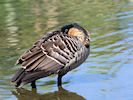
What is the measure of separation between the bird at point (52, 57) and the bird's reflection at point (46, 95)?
0.16 meters

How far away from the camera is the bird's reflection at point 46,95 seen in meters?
8.23

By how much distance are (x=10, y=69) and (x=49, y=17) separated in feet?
17.9

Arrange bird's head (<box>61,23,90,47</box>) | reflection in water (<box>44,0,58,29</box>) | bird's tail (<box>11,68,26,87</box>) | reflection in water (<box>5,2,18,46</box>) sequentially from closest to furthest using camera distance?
1. bird's tail (<box>11,68,26,87</box>)
2. bird's head (<box>61,23,90,47</box>)
3. reflection in water (<box>5,2,18,46</box>)
4. reflection in water (<box>44,0,58,29</box>)

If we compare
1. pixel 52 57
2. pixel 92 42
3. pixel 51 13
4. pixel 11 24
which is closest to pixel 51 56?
pixel 52 57

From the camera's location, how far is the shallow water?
8352mm

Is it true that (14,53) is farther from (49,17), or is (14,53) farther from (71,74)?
(49,17)

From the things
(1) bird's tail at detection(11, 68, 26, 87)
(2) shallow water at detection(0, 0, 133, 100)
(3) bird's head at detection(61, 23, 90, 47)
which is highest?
(3) bird's head at detection(61, 23, 90, 47)

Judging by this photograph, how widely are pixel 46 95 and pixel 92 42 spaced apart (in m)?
3.22

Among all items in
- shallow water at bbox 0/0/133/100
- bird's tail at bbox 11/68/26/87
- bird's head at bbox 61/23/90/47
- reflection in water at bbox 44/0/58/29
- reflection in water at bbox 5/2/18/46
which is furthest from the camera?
reflection in water at bbox 44/0/58/29

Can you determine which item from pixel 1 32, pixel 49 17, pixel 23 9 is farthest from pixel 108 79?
pixel 23 9

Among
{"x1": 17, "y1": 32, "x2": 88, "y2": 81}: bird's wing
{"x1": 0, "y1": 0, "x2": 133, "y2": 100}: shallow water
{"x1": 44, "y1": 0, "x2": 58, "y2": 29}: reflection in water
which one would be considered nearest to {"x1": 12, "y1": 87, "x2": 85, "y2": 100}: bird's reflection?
{"x1": 0, "y1": 0, "x2": 133, "y2": 100}: shallow water

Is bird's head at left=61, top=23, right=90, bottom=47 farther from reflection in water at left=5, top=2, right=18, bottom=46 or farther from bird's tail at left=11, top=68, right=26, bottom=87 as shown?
reflection in water at left=5, top=2, right=18, bottom=46

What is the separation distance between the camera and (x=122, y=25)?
1273 cm

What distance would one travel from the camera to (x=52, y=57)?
27.6 ft
